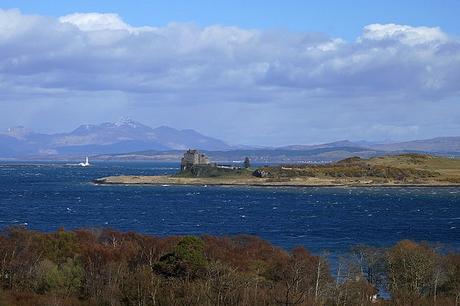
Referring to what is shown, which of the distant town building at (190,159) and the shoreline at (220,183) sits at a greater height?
the distant town building at (190,159)

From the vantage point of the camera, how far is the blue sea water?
70.9m

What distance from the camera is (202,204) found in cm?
10862

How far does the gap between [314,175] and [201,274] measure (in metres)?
144

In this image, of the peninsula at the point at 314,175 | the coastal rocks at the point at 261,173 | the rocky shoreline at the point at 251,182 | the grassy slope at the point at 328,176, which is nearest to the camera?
the rocky shoreline at the point at 251,182

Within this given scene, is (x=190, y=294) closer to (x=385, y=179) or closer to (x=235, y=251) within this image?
(x=235, y=251)

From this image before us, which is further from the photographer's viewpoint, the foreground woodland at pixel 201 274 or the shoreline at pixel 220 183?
the shoreline at pixel 220 183

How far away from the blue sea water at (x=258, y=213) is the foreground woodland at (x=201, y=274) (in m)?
16.6

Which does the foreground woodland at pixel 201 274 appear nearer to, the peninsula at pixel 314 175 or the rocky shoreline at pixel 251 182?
the rocky shoreline at pixel 251 182

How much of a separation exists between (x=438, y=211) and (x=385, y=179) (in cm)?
7100

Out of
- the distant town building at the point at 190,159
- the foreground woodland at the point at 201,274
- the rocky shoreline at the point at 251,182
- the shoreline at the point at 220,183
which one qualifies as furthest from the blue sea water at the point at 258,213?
the distant town building at the point at 190,159

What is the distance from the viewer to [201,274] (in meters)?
34.7

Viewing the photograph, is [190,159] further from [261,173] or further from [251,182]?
[251,182]

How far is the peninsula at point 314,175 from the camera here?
16788cm

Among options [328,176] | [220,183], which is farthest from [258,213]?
[328,176]
